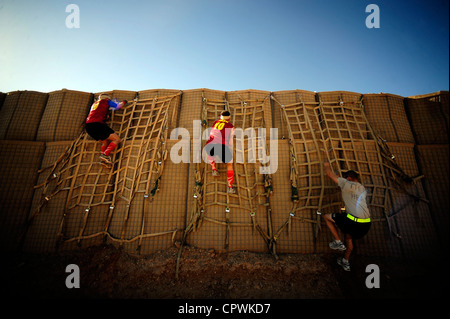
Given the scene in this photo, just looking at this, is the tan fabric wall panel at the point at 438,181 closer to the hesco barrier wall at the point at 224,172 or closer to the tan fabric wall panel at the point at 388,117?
the hesco barrier wall at the point at 224,172

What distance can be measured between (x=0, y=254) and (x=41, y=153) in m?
2.40

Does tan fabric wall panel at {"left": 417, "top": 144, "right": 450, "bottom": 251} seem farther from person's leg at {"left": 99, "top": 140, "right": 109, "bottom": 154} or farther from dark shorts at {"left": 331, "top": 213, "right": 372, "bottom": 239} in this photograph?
person's leg at {"left": 99, "top": 140, "right": 109, "bottom": 154}

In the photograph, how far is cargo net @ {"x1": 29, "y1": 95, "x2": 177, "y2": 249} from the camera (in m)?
3.97

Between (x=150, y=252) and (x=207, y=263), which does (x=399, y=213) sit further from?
(x=150, y=252)

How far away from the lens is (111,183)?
4.33 m

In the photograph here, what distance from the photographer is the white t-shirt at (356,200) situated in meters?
3.11

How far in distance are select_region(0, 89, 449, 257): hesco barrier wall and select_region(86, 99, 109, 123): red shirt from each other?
1.49 feet

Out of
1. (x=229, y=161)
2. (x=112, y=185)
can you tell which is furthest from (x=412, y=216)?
(x=112, y=185)

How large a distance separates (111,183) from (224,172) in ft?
9.70

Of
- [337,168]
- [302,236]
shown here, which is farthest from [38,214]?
[337,168]

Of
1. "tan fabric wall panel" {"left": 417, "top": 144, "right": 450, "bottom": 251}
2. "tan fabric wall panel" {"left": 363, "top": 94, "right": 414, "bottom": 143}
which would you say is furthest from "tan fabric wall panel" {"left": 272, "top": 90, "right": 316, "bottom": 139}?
"tan fabric wall panel" {"left": 417, "top": 144, "right": 450, "bottom": 251}

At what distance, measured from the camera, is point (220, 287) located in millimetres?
3164

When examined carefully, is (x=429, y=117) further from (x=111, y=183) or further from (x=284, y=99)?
(x=111, y=183)

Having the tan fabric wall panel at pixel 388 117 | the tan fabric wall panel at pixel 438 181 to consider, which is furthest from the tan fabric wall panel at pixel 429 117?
the tan fabric wall panel at pixel 438 181
